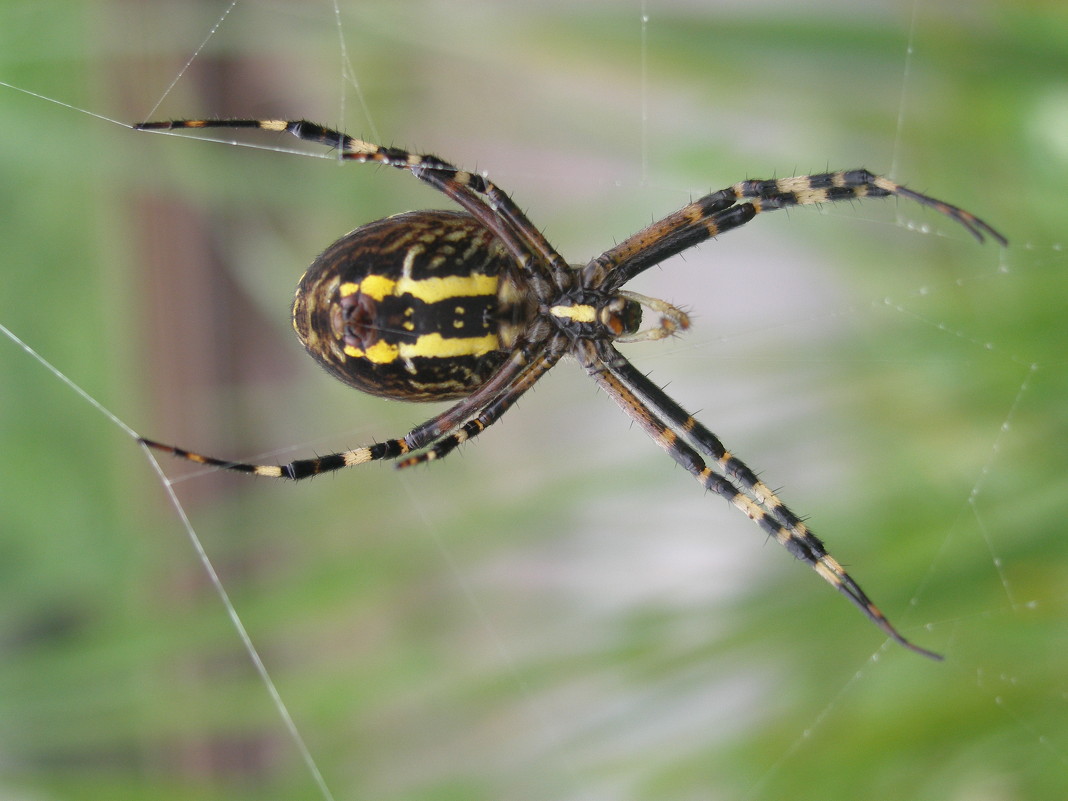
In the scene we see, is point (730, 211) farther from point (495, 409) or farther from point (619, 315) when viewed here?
point (495, 409)

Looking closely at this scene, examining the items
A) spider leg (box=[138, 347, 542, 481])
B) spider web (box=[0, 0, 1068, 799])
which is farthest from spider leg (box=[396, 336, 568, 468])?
spider web (box=[0, 0, 1068, 799])

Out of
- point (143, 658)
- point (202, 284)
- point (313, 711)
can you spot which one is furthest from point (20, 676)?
point (202, 284)

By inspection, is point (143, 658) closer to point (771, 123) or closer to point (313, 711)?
point (313, 711)

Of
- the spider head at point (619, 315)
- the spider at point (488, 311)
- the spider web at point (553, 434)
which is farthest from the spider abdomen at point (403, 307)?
the spider web at point (553, 434)

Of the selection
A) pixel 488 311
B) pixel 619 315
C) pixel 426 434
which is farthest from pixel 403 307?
pixel 619 315

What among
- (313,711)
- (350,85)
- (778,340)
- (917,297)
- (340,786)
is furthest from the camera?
(350,85)

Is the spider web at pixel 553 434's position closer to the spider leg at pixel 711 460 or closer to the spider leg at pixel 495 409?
the spider leg at pixel 711 460

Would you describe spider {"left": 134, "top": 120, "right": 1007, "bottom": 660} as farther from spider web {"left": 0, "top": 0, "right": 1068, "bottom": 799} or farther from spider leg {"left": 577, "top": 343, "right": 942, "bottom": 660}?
spider web {"left": 0, "top": 0, "right": 1068, "bottom": 799}
